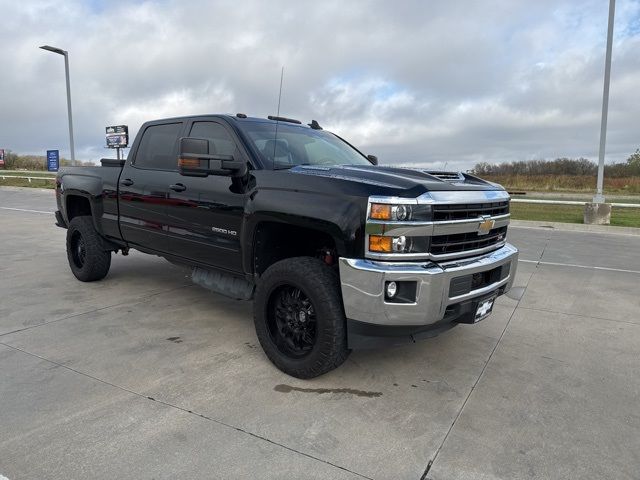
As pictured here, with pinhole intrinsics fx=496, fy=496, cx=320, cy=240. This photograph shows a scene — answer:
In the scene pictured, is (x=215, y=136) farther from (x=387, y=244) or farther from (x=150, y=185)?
(x=387, y=244)

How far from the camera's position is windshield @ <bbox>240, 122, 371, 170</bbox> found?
4.16m

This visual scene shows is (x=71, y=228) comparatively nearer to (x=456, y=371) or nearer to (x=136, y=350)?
(x=136, y=350)

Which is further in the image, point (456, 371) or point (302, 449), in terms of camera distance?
point (456, 371)

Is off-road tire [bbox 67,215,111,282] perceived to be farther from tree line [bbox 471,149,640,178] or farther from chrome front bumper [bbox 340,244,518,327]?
tree line [bbox 471,149,640,178]

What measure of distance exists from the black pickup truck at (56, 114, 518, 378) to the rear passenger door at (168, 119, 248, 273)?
0.04 ft

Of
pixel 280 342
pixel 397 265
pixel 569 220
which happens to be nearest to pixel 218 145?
pixel 280 342

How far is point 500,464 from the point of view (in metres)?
2.63

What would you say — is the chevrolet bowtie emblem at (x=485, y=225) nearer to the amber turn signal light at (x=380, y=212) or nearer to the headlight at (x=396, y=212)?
the headlight at (x=396, y=212)

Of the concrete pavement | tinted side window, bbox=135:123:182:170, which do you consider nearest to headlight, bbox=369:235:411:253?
the concrete pavement

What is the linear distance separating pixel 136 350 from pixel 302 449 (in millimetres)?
1956

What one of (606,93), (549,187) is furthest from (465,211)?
(549,187)

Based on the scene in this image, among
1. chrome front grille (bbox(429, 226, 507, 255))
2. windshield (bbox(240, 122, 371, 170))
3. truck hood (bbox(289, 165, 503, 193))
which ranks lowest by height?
chrome front grille (bbox(429, 226, 507, 255))

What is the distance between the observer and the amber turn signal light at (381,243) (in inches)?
122

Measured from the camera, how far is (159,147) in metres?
5.10
